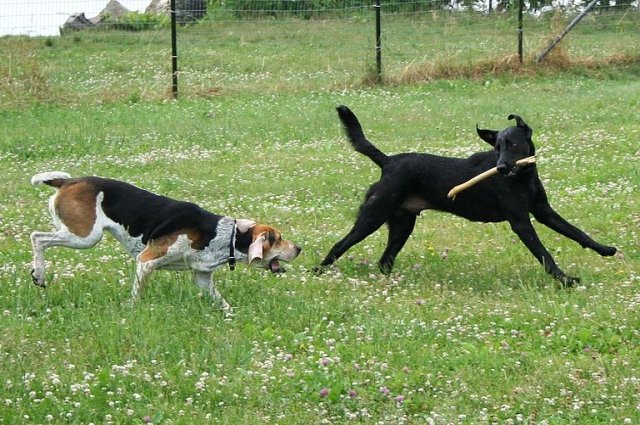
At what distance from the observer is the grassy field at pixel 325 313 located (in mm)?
5602

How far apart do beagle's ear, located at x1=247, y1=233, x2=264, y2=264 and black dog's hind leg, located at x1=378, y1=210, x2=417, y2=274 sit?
1639 millimetres

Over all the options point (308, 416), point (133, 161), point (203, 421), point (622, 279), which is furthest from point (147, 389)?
point (133, 161)

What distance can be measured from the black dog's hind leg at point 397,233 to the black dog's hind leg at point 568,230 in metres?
1.04

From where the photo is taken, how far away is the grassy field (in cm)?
560

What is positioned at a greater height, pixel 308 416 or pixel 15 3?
pixel 15 3

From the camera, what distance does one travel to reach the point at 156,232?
7.61 m

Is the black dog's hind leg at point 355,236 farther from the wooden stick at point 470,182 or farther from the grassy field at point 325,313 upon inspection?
the wooden stick at point 470,182

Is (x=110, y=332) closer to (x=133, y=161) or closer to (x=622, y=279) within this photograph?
(x=622, y=279)

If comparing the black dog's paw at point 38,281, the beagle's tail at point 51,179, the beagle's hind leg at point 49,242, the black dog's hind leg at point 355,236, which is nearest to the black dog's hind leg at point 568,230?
the black dog's hind leg at point 355,236

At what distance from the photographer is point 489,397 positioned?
5648 mm

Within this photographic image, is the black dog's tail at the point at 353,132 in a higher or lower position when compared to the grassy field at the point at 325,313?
higher

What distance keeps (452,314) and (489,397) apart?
1603 mm

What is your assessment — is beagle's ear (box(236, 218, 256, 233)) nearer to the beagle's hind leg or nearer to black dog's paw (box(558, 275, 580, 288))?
the beagle's hind leg

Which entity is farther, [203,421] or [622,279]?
[622,279]
